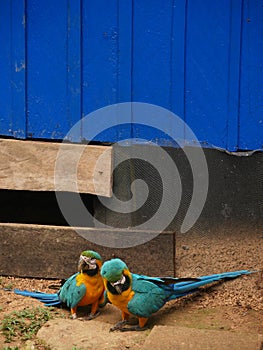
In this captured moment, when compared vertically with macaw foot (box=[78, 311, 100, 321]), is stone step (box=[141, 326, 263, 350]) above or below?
above

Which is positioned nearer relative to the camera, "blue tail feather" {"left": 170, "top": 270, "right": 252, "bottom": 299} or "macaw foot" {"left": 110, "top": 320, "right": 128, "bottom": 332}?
"macaw foot" {"left": 110, "top": 320, "right": 128, "bottom": 332}

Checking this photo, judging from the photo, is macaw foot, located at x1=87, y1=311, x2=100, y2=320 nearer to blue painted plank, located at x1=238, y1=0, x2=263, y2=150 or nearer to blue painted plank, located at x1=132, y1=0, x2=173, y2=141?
blue painted plank, located at x1=132, y1=0, x2=173, y2=141

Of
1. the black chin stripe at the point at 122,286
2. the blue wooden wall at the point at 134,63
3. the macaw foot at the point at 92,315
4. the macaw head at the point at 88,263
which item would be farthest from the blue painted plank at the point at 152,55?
the macaw foot at the point at 92,315

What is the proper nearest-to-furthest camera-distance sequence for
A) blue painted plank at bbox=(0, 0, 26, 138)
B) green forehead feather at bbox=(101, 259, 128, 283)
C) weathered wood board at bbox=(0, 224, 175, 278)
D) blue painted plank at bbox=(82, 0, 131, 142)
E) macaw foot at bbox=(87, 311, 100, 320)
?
1. green forehead feather at bbox=(101, 259, 128, 283)
2. macaw foot at bbox=(87, 311, 100, 320)
3. blue painted plank at bbox=(82, 0, 131, 142)
4. blue painted plank at bbox=(0, 0, 26, 138)
5. weathered wood board at bbox=(0, 224, 175, 278)

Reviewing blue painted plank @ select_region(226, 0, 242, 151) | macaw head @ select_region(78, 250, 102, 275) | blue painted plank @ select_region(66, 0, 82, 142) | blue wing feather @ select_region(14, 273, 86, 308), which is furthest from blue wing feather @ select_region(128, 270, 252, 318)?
blue painted plank @ select_region(66, 0, 82, 142)

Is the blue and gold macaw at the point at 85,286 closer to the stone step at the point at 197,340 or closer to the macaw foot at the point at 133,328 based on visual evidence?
the macaw foot at the point at 133,328

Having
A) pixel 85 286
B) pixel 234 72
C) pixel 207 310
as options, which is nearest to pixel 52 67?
pixel 234 72

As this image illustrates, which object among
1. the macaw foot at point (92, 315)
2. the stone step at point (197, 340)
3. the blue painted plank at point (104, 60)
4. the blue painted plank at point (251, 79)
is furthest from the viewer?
the blue painted plank at point (104, 60)

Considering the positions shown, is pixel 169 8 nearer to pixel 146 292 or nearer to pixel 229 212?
pixel 229 212

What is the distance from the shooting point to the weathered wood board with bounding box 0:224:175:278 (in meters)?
5.14

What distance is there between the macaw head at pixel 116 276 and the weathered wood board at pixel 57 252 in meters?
0.66

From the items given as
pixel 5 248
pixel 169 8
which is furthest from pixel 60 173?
pixel 169 8

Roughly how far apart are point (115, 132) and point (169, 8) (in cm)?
94

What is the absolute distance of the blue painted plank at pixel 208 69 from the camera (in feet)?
15.6
